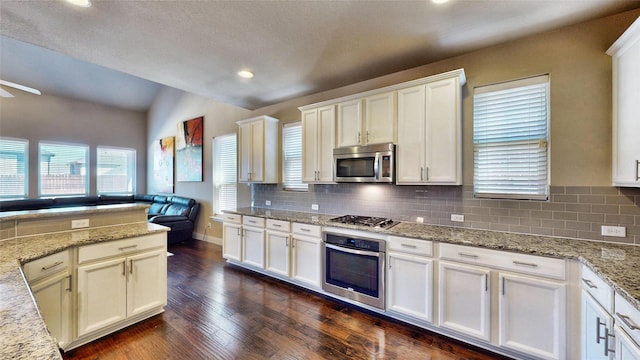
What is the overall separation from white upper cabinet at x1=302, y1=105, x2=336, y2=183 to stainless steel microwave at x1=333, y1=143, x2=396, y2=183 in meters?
0.17

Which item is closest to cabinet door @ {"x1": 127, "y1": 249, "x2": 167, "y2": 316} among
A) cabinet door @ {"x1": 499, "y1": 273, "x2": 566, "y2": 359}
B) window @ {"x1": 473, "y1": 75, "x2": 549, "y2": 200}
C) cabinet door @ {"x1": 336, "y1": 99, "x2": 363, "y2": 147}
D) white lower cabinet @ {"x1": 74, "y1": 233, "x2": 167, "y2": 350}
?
white lower cabinet @ {"x1": 74, "y1": 233, "x2": 167, "y2": 350}

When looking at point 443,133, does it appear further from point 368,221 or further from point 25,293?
point 25,293

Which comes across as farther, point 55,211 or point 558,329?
point 55,211

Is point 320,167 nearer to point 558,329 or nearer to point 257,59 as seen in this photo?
point 257,59

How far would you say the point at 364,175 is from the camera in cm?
298

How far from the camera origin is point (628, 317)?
4.02 ft

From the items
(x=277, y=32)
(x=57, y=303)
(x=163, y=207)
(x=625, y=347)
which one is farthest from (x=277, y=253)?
(x=163, y=207)

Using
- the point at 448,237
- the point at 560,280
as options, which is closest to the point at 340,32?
the point at 448,237

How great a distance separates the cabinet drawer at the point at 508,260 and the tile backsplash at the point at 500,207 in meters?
0.61

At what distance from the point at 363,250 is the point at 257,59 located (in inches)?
94.6

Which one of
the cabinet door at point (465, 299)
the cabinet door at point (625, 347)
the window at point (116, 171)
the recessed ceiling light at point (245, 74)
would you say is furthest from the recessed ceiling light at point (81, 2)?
the window at point (116, 171)

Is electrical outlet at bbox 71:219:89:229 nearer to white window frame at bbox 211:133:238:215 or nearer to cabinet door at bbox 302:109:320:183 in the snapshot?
cabinet door at bbox 302:109:320:183

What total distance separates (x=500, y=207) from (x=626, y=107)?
1.13 m

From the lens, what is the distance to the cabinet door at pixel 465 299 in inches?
81.3
